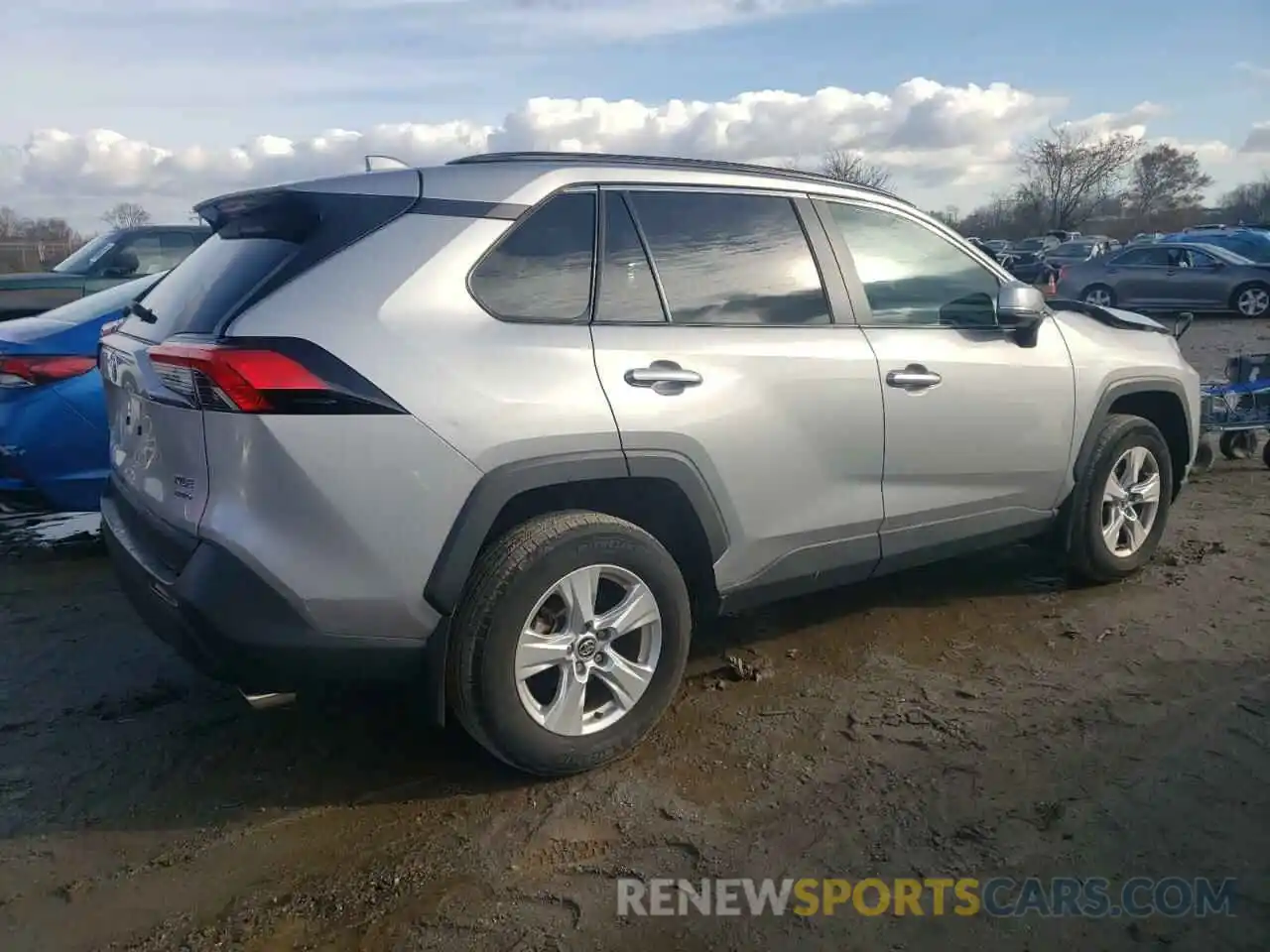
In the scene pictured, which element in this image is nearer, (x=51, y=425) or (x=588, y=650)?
(x=588, y=650)

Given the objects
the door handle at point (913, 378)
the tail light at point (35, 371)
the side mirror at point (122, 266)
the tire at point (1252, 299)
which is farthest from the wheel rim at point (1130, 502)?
the tire at point (1252, 299)

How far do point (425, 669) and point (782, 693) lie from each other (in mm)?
1455

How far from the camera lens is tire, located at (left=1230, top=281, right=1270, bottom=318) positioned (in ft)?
62.2

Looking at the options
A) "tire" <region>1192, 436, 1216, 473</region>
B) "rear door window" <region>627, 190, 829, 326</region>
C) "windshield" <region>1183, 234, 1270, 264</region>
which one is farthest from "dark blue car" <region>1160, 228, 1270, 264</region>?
"rear door window" <region>627, 190, 829, 326</region>

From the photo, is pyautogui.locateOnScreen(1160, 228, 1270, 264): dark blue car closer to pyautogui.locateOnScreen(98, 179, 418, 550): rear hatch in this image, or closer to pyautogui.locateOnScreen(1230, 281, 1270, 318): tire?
pyautogui.locateOnScreen(1230, 281, 1270, 318): tire

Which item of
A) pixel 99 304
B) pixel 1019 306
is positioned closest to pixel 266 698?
pixel 1019 306

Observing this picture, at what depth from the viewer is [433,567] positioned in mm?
2875

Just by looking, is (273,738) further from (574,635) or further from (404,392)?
(404,392)

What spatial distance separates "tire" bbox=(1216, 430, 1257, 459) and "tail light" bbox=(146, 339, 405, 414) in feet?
21.9

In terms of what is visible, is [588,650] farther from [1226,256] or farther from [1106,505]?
[1226,256]

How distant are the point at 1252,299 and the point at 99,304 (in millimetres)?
19502

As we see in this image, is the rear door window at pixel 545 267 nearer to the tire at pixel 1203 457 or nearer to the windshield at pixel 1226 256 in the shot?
the tire at pixel 1203 457

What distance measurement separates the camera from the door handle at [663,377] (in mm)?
3185

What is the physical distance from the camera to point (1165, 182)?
80.4 m
